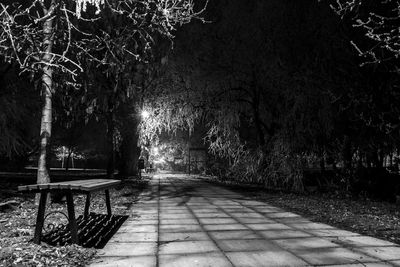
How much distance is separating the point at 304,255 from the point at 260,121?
1065cm

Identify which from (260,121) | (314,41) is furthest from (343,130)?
(260,121)

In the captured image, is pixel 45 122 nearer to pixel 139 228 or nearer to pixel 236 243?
pixel 139 228

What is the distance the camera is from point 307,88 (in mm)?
11289

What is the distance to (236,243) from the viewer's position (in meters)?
4.92

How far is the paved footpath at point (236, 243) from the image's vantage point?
4098mm

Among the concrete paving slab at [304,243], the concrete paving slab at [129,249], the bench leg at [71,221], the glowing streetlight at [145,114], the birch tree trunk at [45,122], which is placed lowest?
the concrete paving slab at [129,249]

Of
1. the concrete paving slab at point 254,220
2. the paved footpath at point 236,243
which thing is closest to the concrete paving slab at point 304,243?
the paved footpath at point 236,243

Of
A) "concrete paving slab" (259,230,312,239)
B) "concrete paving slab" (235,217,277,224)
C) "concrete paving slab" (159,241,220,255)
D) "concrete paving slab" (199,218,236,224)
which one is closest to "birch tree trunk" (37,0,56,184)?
"concrete paving slab" (199,218,236,224)

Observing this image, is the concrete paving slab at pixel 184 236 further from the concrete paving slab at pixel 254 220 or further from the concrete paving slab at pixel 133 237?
the concrete paving slab at pixel 254 220

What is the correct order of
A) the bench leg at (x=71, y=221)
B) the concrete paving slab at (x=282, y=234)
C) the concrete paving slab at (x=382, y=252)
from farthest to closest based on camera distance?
the concrete paving slab at (x=282, y=234) < the bench leg at (x=71, y=221) < the concrete paving slab at (x=382, y=252)

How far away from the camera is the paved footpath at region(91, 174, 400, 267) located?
A: 13.4 feet

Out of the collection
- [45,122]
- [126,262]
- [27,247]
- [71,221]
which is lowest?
[126,262]

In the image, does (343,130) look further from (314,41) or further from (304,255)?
(304,255)

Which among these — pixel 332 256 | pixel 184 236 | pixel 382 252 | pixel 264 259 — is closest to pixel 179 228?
pixel 184 236
